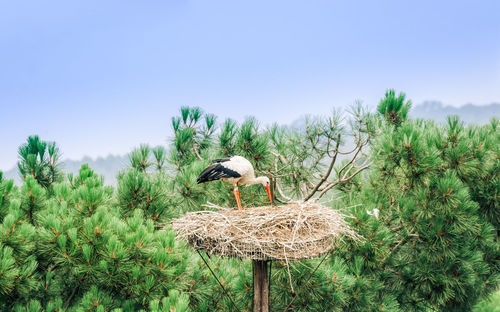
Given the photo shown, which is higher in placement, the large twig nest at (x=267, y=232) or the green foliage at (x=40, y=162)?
the green foliage at (x=40, y=162)

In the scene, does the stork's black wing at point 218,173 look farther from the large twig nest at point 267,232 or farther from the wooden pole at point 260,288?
the wooden pole at point 260,288

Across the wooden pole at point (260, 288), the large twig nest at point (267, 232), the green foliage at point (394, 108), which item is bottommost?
the wooden pole at point (260, 288)

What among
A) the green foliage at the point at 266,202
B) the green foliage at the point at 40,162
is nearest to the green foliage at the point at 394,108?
the green foliage at the point at 266,202

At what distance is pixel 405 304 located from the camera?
5898mm

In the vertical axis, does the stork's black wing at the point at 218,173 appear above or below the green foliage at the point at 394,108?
below

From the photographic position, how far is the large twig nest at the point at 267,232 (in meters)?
2.81

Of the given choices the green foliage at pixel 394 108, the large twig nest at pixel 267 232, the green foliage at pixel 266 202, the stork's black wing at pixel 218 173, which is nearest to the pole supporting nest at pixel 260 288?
the green foliage at pixel 266 202

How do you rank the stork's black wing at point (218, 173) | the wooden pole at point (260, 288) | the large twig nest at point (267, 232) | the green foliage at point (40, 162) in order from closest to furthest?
the large twig nest at point (267, 232), the stork's black wing at point (218, 173), the wooden pole at point (260, 288), the green foliage at point (40, 162)

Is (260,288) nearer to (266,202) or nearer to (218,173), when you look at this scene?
(218,173)

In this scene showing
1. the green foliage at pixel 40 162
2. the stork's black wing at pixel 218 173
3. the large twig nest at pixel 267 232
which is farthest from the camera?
the green foliage at pixel 40 162

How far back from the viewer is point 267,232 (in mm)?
2865

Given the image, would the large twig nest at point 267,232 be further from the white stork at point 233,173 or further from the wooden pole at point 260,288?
the wooden pole at point 260,288

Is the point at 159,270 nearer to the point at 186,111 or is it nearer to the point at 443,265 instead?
the point at 186,111

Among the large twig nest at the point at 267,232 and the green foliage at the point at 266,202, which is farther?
the green foliage at the point at 266,202
